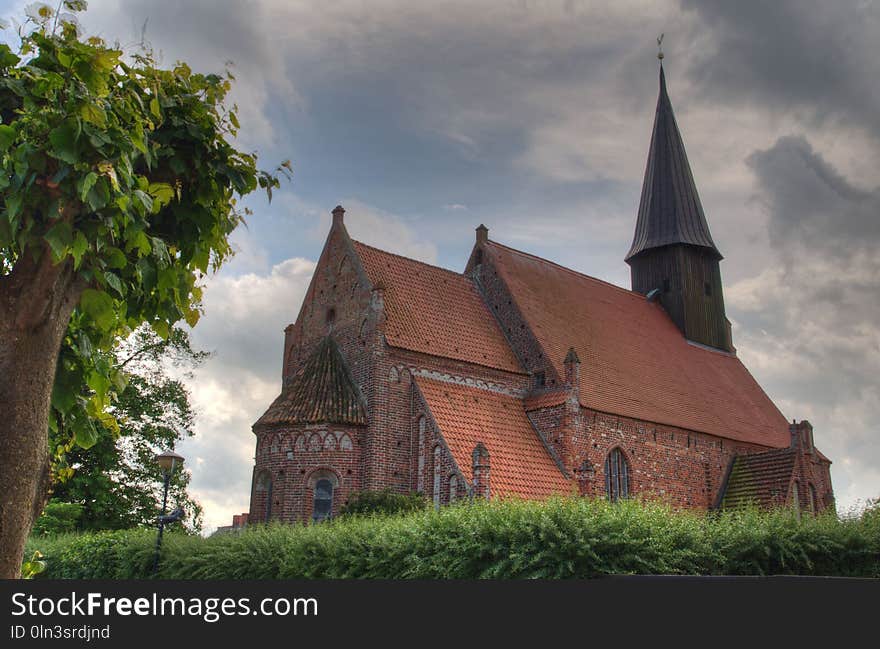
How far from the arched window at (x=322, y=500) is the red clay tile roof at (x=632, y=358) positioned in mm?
8051

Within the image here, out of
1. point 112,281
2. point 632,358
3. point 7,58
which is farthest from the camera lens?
point 632,358

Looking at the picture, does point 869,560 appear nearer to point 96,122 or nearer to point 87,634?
point 87,634

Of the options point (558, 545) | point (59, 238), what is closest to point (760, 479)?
point (558, 545)

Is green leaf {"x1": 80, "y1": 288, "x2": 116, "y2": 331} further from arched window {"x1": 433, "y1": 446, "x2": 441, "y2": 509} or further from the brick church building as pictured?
arched window {"x1": 433, "y1": 446, "x2": 441, "y2": 509}

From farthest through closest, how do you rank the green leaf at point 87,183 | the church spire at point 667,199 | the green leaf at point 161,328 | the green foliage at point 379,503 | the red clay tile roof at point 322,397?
the church spire at point 667,199, the red clay tile roof at point 322,397, the green foliage at point 379,503, the green leaf at point 161,328, the green leaf at point 87,183

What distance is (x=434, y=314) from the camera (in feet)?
80.3

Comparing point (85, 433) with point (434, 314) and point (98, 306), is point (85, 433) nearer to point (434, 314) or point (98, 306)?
point (98, 306)

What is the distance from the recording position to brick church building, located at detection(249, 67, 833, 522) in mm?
20641

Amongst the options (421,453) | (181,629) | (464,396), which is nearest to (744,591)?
(181,629)

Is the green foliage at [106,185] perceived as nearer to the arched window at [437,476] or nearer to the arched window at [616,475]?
the arched window at [437,476]

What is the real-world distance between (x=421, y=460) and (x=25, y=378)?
1623 centimetres


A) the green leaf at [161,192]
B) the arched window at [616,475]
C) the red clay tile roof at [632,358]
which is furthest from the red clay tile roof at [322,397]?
the green leaf at [161,192]

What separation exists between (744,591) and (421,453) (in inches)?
613

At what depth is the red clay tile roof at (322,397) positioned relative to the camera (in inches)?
818
